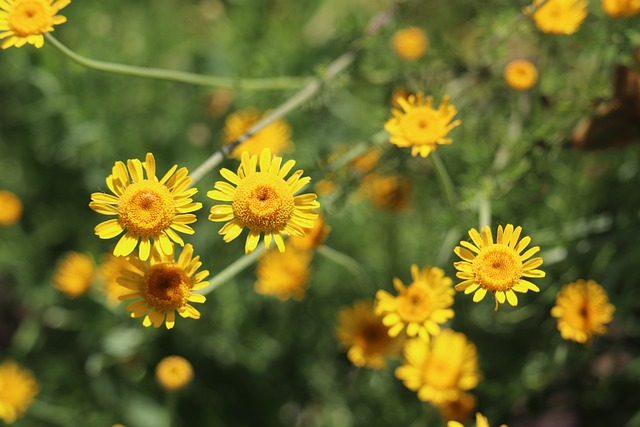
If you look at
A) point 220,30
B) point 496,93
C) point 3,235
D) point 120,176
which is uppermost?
point 220,30

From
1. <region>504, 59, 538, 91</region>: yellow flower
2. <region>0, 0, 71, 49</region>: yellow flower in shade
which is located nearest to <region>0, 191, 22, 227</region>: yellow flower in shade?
<region>0, 0, 71, 49</region>: yellow flower in shade

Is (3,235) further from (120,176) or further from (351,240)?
(120,176)

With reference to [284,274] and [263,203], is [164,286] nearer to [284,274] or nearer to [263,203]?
[263,203]

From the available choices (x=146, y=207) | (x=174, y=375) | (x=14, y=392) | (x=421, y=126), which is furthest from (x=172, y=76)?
(x=14, y=392)

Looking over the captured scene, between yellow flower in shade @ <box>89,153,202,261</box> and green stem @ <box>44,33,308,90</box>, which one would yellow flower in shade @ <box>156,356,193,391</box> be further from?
green stem @ <box>44,33,308,90</box>

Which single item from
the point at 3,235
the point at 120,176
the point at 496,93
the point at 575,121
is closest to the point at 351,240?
the point at 496,93
